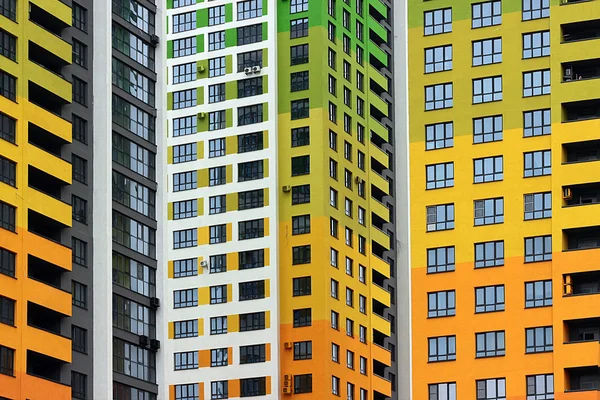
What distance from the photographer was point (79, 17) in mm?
98188

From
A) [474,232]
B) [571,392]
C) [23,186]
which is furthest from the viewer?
[474,232]

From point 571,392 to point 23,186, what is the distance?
1526 inches

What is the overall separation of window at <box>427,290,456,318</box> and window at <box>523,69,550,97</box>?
619 inches

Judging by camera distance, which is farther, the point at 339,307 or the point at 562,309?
the point at 339,307

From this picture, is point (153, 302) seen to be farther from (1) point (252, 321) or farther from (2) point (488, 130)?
(1) point (252, 321)

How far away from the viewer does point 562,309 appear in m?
106

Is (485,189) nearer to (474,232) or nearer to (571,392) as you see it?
(474,232)

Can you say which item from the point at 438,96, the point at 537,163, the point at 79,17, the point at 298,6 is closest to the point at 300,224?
the point at 298,6

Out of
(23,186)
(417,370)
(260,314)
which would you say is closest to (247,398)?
(260,314)

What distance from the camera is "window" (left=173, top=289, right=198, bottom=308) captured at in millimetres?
140125

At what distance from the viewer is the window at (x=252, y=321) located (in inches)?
5349

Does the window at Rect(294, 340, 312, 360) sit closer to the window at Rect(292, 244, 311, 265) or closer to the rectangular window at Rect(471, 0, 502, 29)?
the window at Rect(292, 244, 311, 265)

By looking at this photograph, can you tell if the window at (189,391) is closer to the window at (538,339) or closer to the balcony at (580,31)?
the window at (538,339)

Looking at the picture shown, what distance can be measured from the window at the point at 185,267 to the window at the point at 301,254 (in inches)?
393
